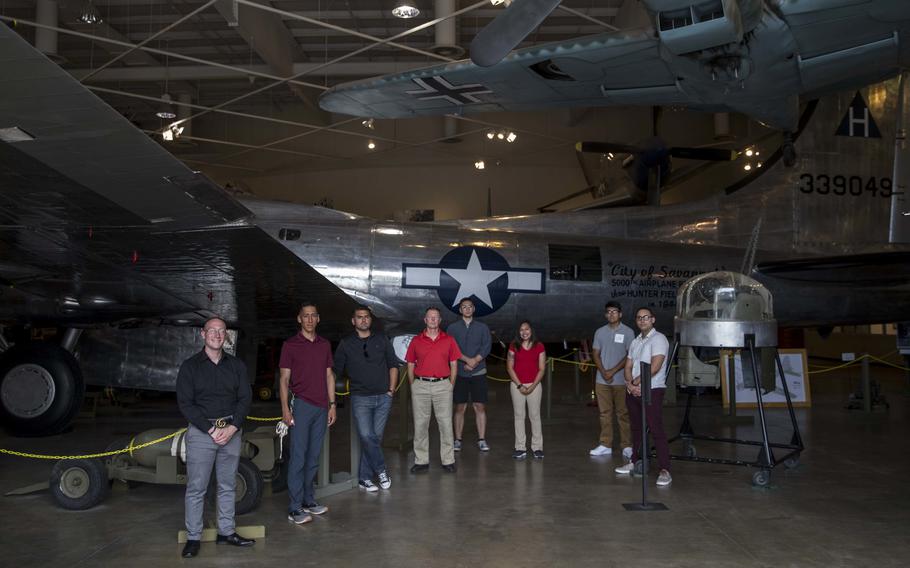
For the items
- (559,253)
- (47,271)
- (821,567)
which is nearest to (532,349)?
(559,253)

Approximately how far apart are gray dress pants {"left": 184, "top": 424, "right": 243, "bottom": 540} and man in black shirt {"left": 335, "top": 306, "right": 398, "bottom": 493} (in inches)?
67.3

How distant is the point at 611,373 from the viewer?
324 inches

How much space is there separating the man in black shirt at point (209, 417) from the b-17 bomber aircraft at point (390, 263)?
63.4 inches

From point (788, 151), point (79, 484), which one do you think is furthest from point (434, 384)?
point (788, 151)

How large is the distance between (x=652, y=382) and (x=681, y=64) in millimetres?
3550

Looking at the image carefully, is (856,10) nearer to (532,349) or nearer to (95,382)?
(532,349)

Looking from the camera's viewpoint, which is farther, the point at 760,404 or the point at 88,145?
the point at 760,404

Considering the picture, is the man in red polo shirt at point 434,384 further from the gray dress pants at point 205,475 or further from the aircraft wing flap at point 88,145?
the gray dress pants at point 205,475

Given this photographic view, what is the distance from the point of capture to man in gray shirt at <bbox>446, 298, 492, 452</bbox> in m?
8.21

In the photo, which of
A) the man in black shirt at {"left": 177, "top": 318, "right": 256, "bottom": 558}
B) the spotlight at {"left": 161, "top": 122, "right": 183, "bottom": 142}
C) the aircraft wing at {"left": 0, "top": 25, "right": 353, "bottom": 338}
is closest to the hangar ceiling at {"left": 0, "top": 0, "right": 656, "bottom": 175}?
the spotlight at {"left": 161, "top": 122, "right": 183, "bottom": 142}

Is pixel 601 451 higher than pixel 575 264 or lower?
lower

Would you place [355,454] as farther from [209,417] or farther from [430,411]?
[209,417]

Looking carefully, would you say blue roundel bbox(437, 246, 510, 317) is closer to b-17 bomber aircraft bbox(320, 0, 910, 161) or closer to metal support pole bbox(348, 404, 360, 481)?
b-17 bomber aircraft bbox(320, 0, 910, 161)

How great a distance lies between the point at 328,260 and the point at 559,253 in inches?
133
